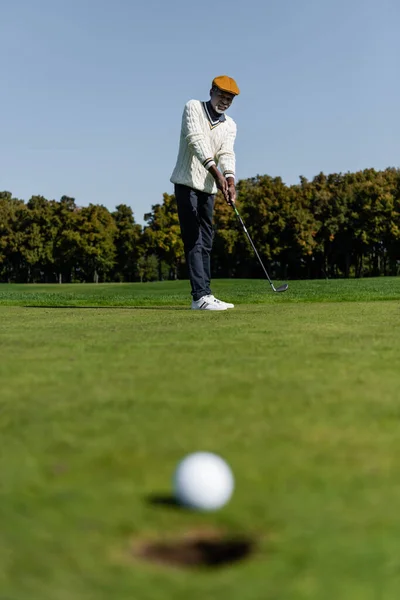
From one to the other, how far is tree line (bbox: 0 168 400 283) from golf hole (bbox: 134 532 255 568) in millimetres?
66995

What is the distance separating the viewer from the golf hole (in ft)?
5.74

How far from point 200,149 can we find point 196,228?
110cm

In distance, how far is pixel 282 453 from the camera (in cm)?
255

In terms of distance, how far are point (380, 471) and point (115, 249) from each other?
280 feet

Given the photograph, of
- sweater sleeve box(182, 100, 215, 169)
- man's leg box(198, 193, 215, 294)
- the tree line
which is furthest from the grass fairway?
the tree line

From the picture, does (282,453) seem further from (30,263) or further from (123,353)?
(30,263)

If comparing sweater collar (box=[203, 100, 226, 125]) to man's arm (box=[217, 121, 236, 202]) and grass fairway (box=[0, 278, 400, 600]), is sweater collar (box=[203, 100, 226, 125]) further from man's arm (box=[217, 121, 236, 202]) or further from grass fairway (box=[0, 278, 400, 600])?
grass fairway (box=[0, 278, 400, 600])

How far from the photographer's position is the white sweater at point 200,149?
10.1 meters

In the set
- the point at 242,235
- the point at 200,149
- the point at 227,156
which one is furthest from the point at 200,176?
the point at 242,235

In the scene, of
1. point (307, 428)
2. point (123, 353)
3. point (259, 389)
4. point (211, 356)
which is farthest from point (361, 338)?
point (307, 428)

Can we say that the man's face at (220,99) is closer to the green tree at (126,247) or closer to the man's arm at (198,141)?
the man's arm at (198,141)

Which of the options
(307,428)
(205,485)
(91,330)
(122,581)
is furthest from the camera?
(91,330)

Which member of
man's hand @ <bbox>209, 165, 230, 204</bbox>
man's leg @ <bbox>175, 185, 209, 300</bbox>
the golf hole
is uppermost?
man's hand @ <bbox>209, 165, 230, 204</bbox>

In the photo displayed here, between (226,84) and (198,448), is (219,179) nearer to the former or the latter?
(226,84)
